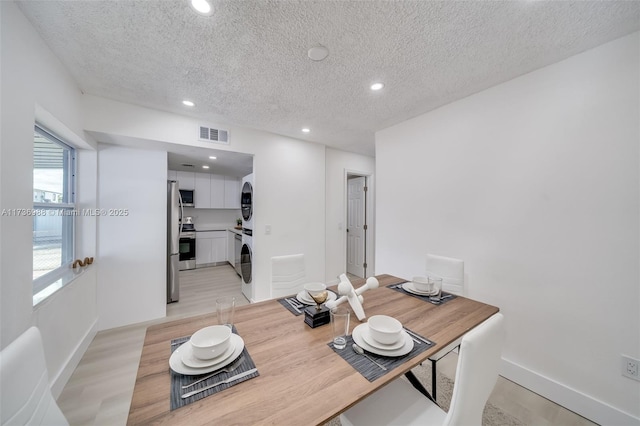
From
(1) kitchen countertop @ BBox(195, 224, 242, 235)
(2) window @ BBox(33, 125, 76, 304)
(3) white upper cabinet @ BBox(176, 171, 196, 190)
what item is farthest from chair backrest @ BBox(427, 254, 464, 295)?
(3) white upper cabinet @ BBox(176, 171, 196, 190)

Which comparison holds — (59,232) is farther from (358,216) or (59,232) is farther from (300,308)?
(358,216)

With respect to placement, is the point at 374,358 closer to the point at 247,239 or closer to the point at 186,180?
the point at 247,239

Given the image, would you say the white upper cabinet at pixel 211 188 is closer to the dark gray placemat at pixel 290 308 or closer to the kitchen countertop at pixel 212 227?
the kitchen countertop at pixel 212 227

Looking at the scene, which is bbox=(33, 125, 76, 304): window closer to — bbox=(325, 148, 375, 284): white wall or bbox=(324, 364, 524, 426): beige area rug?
bbox=(324, 364, 524, 426): beige area rug

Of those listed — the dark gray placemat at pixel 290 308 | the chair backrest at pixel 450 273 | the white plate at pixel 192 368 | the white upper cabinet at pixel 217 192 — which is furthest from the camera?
the white upper cabinet at pixel 217 192

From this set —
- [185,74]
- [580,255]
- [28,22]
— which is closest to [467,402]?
[580,255]

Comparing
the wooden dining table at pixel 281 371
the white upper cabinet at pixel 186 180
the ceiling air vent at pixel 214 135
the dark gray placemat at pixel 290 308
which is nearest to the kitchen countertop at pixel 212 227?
the white upper cabinet at pixel 186 180

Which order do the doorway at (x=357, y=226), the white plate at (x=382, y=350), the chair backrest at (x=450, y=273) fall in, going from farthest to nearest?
the doorway at (x=357, y=226)
the chair backrest at (x=450, y=273)
the white plate at (x=382, y=350)

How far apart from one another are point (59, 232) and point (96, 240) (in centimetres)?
40

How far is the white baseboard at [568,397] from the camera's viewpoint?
4.90ft

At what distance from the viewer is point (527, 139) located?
189 cm

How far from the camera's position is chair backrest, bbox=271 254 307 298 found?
6.60 feet

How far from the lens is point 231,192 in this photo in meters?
5.57

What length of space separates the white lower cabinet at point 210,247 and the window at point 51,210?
119 inches
